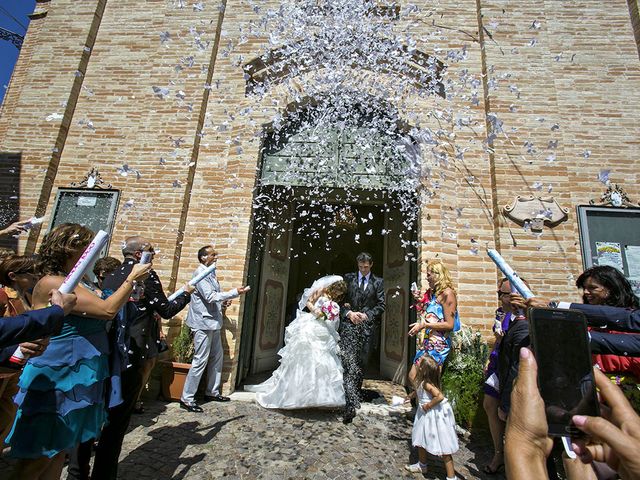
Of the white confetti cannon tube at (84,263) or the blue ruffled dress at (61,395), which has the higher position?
the white confetti cannon tube at (84,263)

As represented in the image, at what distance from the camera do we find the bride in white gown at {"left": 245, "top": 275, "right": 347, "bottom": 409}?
415 centimetres

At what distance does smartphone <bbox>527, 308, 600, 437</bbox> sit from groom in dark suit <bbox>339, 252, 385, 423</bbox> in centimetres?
348

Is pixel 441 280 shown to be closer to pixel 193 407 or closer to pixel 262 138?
pixel 193 407

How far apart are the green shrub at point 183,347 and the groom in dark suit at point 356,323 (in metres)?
2.15

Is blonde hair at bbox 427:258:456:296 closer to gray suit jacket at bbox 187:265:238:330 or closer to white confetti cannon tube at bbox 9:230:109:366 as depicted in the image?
gray suit jacket at bbox 187:265:238:330

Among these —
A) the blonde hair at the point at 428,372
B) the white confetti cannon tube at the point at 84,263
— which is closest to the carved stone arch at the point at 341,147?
the blonde hair at the point at 428,372

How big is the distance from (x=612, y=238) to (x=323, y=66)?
5242 millimetres

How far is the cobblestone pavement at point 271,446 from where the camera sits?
2.94 m

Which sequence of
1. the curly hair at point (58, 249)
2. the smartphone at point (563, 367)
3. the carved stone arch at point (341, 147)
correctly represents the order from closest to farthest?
the smartphone at point (563, 367)
the curly hair at point (58, 249)
the carved stone arch at point (341, 147)

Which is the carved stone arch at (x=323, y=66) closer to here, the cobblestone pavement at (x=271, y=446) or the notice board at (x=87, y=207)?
the notice board at (x=87, y=207)

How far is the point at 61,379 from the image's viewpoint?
1945 mm

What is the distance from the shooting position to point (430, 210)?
5074mm

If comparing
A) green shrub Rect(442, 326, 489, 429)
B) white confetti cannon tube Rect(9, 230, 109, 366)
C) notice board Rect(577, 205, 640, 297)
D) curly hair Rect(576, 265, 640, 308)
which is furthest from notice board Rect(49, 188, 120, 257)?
notice board Rect(577, 205, 640, 297)

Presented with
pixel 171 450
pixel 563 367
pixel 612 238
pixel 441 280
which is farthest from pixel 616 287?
pixel 171 450
